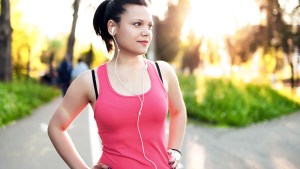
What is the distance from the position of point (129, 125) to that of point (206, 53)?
5803 cm

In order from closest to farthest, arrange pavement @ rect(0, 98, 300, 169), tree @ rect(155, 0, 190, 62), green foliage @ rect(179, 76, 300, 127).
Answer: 1. pavement @ rect(0, 98, 300, 169)
2. green foliage @ rect(179, 76, 300, 127)
3. tree @ rect(155, 0, 190, 62)

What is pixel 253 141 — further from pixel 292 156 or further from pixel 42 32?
pixel 42 32

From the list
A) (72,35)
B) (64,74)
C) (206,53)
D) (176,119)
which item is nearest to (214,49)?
(206,53)

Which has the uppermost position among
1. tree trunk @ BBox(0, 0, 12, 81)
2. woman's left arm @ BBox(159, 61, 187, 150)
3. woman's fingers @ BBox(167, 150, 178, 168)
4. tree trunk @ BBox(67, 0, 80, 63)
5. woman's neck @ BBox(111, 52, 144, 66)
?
woman's neck @ BBox(111, 52, 144, 66)

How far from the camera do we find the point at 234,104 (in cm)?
1587

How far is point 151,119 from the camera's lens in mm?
2439

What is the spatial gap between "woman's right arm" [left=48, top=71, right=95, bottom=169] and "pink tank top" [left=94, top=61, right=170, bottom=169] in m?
0.12

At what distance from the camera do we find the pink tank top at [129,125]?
2412mm

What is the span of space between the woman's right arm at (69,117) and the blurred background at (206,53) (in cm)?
42

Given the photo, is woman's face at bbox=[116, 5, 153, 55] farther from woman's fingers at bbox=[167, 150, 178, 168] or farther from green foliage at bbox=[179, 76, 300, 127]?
green foliage at bbox=[179, 76, 300, 127]

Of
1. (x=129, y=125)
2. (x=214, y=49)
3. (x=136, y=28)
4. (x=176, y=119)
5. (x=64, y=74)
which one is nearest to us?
(x=129, y=125)

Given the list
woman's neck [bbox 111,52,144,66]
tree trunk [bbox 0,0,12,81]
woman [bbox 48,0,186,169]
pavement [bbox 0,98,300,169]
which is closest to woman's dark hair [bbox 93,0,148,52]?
woman [bbox 48,0,186,169]

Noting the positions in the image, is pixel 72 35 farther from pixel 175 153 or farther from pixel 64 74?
pixel 175 153

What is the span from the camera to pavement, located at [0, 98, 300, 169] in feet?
25.6
